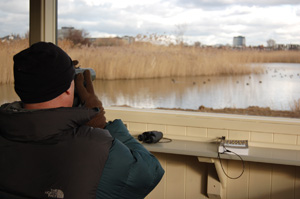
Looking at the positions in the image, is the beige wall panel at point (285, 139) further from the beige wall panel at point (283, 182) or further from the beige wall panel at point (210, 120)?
the beige wall panel at point (283, 182)

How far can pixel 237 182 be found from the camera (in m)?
2.70

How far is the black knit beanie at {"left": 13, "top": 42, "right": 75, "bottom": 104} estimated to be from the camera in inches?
43.8

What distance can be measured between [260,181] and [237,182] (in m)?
0.15

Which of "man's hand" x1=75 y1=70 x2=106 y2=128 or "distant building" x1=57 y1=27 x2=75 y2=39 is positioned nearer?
"man's hand" x1=75 y1=70 x2=106 y2=128

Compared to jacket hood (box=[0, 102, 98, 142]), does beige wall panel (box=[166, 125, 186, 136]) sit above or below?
below

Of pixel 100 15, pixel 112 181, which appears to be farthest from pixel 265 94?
pixel 112 181

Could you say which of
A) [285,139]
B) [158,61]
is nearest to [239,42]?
[158,61]

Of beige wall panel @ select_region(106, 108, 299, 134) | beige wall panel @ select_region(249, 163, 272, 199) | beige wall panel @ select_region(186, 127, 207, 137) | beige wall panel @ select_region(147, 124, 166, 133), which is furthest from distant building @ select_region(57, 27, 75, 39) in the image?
beige wall panel @ select_region(249, 163, 272, 199)

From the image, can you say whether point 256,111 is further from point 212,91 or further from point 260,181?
point 260,181

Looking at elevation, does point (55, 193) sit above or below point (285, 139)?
above

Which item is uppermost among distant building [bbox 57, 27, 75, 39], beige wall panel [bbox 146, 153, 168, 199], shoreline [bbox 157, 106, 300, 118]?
distant building [bbox 57, 27, 75, 39]

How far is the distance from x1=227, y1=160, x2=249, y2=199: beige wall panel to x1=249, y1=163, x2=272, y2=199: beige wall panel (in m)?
0.03

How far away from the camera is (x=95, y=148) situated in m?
1.13

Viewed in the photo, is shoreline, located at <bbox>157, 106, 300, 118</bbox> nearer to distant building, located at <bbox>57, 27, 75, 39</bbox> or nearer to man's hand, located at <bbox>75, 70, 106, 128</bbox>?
distant building, located at <bbox>57, 27, 75, 39</bbox>
